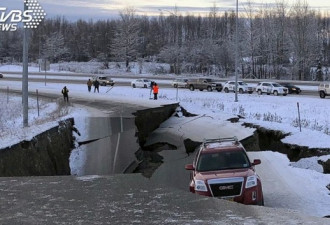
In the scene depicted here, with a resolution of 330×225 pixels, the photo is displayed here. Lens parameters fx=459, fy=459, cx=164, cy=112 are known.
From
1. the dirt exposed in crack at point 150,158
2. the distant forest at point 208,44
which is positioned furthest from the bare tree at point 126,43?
the dirt exposed in crack at point 150,158

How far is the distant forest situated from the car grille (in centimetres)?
7436

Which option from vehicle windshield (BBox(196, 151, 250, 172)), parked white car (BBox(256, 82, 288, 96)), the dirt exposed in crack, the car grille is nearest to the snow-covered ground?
vehicle windshield (BBox(196, 151, 250, 172))

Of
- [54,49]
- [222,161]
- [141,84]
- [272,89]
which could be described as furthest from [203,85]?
[54,49]

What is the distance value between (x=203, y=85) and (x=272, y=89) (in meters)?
10.3

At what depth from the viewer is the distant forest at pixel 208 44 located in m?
91.1

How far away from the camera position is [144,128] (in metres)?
29.4

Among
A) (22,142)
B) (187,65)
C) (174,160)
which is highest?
(187,65)

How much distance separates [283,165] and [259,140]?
6650 mm

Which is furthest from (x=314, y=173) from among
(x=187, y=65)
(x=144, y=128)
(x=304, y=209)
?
(x=187, y=65)

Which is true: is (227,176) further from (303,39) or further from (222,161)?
(303,39)

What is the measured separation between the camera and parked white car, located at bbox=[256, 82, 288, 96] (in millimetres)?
52938

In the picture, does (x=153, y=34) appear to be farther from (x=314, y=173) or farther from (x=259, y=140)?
(x=314, y=173)

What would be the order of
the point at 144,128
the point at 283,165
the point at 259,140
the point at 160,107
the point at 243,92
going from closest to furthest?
the point at 283,165
the point at 259,140
the point at 144,128
the point at 160,107
the point at 243,92

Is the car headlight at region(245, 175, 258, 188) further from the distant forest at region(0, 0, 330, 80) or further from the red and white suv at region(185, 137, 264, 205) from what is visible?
the distant forest at region(0, 0, 330, 80)
